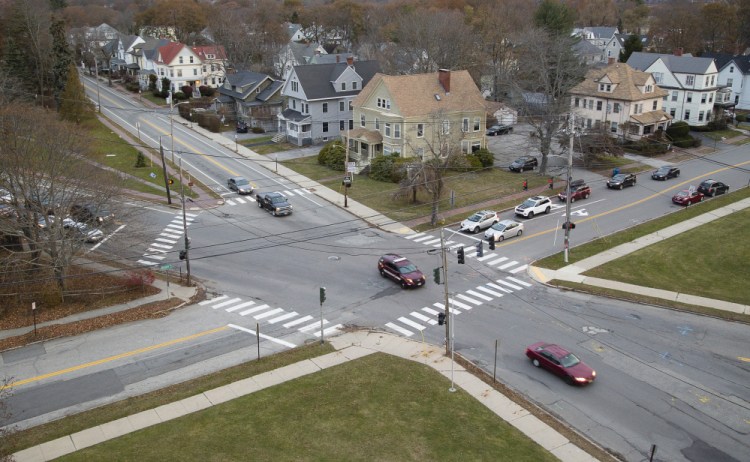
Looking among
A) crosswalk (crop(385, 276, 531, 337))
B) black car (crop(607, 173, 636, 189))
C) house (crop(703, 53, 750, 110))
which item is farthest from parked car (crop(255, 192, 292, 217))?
house (crop(703, 53, 750, 110))

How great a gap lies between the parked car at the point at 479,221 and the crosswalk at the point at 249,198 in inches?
612

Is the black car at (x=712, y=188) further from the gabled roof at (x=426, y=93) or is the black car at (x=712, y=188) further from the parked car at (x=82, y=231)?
the parked car at (x=82, y=231)

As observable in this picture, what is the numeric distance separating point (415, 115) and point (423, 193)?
11.6 m

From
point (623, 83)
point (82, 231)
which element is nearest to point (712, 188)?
point (623, 83)

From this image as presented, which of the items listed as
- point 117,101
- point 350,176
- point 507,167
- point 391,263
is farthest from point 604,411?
point 117,101

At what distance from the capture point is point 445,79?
62750 mm

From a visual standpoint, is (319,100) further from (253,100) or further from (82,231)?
(82,231)

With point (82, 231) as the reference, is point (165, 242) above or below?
below

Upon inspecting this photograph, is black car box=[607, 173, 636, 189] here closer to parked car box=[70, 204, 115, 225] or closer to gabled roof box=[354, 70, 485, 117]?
gabled roof box=[354, 70, 485, 117]

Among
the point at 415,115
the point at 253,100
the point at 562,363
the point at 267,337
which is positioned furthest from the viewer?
the point at 253,100

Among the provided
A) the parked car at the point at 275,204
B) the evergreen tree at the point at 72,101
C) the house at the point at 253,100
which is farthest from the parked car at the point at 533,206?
the evergreen tree at the point at 72,101

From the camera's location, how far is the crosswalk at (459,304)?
1265 inches

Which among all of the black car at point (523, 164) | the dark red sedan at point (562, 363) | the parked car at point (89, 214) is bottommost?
the dark red sedan at point (562, 363)

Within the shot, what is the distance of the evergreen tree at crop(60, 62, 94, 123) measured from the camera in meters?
77.1
